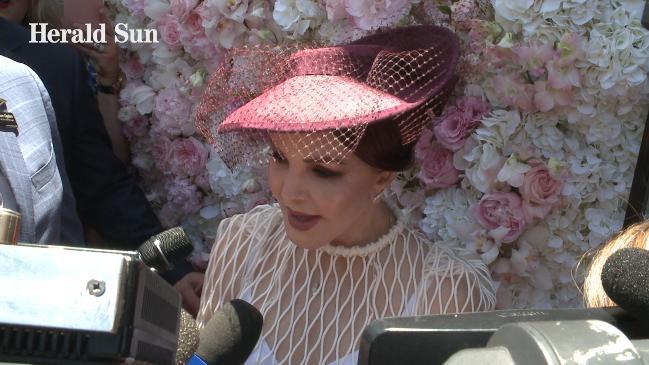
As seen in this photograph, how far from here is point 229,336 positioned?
1.00 m

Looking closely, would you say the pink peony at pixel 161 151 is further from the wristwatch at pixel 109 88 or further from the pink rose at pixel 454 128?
the pink rose at pixel 454 128

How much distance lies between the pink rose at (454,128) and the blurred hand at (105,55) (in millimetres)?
1053

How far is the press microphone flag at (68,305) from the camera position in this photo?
0.61m

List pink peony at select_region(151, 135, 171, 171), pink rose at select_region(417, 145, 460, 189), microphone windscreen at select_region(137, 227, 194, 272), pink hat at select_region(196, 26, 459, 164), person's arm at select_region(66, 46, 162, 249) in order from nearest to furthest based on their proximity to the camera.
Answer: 1. microphone windscreen at select_region(137, 227, 194, 272)
2. pink hat at select_region(196, 26, 459, 164)
3. pink rose at select_region(417, 145, 460, 189)
4. person's arm at select_region(66, 46, 162, 249)
5. pink peony at select_region(151, 135, 171, 171)

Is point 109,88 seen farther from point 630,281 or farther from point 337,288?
point 630,281

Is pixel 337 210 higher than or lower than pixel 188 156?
higher

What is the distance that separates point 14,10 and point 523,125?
145 cm

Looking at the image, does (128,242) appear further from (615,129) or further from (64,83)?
(615,129)

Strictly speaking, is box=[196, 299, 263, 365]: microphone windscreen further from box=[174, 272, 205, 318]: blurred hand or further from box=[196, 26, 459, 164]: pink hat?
box=[174, 272, 205, 318]: blurred hand

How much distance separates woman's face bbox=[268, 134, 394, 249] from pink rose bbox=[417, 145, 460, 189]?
0.23 metres

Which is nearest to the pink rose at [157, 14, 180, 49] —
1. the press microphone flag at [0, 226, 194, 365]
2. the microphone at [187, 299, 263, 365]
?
the microphone at [187, 299, 263, 365]

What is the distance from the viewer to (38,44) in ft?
7.32

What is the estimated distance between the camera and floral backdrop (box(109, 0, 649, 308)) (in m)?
1.68

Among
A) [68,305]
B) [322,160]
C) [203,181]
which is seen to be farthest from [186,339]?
[203,181]
